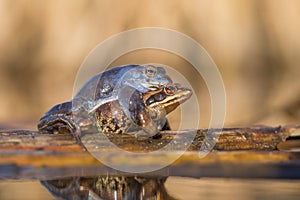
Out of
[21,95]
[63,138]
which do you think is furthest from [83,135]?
[21,95]

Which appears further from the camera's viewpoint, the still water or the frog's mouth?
the frog's mouth

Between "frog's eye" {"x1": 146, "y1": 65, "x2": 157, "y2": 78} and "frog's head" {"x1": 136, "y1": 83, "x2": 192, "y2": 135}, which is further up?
"frog's eye" {"x1": 146, "y1": 65, "x2": 157, "y2": 78}

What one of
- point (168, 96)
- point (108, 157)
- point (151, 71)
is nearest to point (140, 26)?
point (151, 71)

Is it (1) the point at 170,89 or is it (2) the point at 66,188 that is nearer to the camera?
(2) the point at 66,188

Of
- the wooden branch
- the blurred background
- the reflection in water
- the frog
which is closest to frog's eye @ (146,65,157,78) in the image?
the frog

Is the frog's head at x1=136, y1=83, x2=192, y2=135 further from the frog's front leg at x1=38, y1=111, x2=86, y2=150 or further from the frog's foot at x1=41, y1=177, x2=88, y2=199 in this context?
the frog's foot at x1=41, y1=177, x2=88, y2=199

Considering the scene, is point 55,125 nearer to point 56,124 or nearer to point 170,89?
point 56,124
